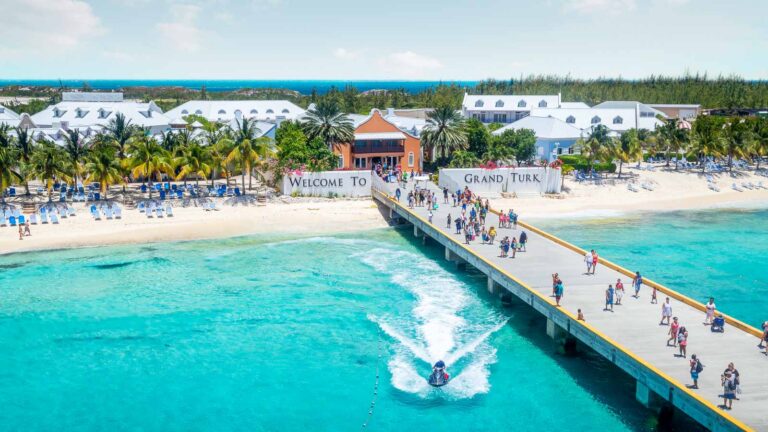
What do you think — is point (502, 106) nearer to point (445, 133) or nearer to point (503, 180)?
point (445, 133)

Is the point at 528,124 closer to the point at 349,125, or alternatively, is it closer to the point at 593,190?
the point at 593,190

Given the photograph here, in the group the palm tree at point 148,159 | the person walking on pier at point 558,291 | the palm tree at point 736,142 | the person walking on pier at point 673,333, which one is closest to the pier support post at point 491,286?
the person walking on pier at point 558,291

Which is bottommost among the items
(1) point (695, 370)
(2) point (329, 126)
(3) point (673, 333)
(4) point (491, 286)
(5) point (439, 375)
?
(5) point (439, 375)

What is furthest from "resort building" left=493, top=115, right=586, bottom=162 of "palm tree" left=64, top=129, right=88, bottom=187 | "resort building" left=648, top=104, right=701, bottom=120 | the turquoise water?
"resort building" left=648, top=104, right=701, bottom=120

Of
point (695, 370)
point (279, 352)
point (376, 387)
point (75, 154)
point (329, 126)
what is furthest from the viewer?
point (329, 126)

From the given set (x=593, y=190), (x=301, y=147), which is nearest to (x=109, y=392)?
(x=301, y=147)

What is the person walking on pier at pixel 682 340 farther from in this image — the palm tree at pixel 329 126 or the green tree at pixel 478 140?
the green tree at pixel 478 140

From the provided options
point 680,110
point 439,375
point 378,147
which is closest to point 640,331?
point 439,375
